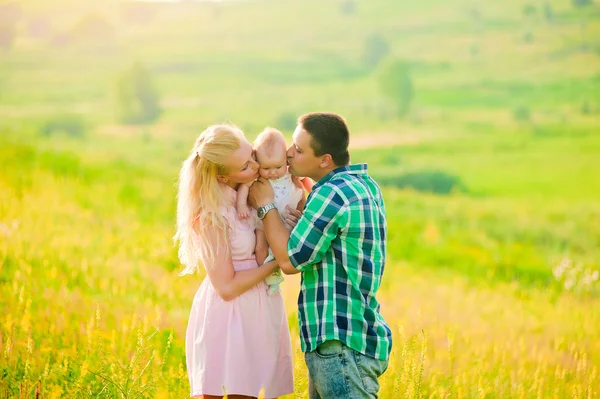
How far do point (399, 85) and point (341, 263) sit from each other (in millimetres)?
83428

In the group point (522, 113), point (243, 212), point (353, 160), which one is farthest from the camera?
point (522, 113)

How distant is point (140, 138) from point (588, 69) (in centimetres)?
5218

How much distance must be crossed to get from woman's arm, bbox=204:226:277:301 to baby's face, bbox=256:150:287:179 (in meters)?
0.52

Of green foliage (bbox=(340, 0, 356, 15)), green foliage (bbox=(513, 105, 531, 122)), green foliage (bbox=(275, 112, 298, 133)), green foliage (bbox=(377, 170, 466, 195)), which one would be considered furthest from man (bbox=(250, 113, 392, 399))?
green foliage (bbox=(340, 0, 356, 15))

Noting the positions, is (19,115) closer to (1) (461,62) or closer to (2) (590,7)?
(1) (461,62)

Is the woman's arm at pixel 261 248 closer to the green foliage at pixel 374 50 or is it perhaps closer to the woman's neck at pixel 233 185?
the woman's neck at pixel 233 185

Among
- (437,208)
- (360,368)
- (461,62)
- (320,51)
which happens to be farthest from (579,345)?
(320,51)

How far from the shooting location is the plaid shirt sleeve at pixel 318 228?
4.32 m

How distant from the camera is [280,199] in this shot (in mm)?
4742

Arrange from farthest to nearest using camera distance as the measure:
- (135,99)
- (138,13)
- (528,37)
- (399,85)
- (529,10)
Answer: (138,13)
(529,10)
(528,37)
(399,85)
(135,99)

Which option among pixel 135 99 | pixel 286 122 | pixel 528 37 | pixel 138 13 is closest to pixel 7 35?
pixel 138 13

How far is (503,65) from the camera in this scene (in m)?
89.8

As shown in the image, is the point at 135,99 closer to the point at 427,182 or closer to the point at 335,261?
the point at 427,182

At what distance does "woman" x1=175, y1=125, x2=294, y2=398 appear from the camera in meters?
4.52
